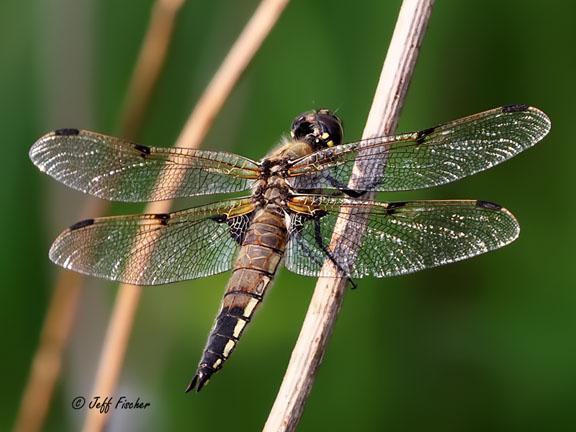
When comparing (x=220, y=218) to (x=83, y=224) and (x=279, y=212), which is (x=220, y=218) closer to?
(x=279, y=212)

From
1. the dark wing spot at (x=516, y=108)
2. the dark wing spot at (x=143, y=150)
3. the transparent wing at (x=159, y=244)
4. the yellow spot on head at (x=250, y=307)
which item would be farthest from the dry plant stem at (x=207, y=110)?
the dark wing spot at (x=516, y=108)

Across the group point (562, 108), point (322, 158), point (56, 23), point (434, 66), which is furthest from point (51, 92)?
point (562, 108)

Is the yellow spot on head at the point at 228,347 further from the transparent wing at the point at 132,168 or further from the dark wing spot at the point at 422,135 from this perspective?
the dark wing spot at the point at 422,135

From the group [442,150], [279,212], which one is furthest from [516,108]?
[279,212]

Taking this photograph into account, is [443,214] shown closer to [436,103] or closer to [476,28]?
[436,103]

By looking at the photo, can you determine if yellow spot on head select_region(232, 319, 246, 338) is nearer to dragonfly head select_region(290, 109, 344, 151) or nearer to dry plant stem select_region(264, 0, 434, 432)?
dry plant stem select_region(264, 0, 434, 432)

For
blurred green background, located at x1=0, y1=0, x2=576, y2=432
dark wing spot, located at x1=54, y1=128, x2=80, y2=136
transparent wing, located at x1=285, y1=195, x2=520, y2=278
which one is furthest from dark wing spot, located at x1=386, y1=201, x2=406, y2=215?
dark wing spot, located at x1=54, y1=128, x2=80, y2=136

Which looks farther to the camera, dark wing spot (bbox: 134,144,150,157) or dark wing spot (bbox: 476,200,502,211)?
dark wing spot (bbox: 134,144,150,157)

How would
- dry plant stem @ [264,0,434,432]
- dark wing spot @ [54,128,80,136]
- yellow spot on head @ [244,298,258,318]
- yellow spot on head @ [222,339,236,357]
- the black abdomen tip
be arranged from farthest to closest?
dark wing spot @ [54,128,80,136], yellow spot on head @ [244,298,258,318], yellow spot on head @ [222,339,236,357], the black abdomen tip, dry plant stem @ [264,0,434,432]

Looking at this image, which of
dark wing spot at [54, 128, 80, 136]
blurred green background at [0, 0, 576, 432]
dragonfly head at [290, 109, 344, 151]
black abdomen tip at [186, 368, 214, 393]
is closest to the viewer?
black abdomen tip at [186, 368, 214, 393]
